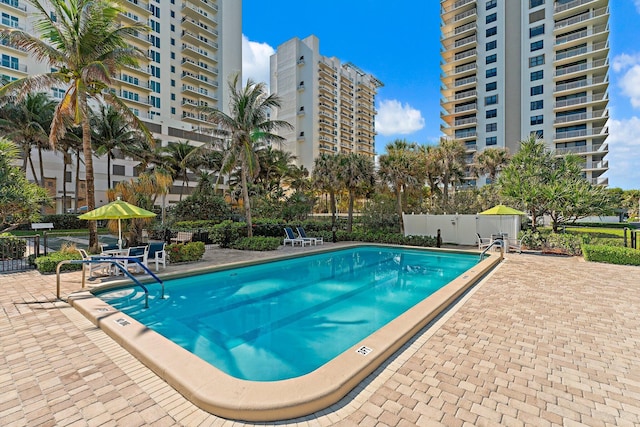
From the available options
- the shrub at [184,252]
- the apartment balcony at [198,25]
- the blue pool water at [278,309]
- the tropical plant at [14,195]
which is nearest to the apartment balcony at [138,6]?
the apartment balcony at [198,25]

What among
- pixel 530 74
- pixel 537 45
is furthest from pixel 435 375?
pixel 537 45

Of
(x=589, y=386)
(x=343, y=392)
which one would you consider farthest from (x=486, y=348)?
(x=343, y=392)

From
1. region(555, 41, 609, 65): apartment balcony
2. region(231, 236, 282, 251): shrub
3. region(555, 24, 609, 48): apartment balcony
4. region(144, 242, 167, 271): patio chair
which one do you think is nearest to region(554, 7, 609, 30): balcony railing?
region(555, 24, 609, 48): apartment balcony

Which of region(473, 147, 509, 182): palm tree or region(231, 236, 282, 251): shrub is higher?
region(473, 147, 509, 182): palm tree

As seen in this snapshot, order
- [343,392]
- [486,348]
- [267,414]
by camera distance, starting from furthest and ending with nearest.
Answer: [486,348] < [343,392] < [267,414]

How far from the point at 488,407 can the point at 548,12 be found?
56.2 m

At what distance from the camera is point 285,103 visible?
68188mm

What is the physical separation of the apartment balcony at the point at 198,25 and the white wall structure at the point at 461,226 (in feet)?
157

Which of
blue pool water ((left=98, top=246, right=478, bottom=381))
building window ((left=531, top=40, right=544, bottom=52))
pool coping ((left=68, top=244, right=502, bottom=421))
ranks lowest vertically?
blue pool water ((left=98, top=246, right=478, bottom=381))

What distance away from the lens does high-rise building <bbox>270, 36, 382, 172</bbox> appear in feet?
217

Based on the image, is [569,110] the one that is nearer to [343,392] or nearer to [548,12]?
[548,12]

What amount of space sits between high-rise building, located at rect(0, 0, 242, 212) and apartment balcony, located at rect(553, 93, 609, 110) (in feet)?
145

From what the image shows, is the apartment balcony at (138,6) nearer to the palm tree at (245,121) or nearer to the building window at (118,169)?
the building window at (118,169)

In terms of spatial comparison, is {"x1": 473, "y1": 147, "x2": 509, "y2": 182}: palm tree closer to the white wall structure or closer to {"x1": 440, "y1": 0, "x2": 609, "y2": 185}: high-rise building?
{"x1": 440, "y1": 0, "x2": 609, "y2": 185}: high-rise building
